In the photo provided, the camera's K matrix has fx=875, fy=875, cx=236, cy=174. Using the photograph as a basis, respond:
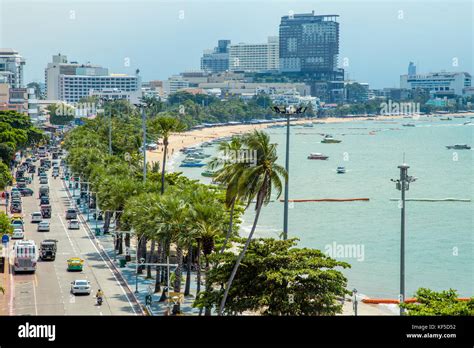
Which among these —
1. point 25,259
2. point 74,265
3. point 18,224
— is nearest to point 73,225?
point 18,224

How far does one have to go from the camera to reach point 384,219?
6844cm

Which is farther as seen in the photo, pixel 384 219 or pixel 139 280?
pixel 384 219

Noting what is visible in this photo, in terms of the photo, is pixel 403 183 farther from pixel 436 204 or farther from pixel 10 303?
pixel 436 204

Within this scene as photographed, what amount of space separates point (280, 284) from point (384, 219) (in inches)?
1955

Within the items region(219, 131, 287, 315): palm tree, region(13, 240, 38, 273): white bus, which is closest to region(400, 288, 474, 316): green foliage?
region(219, 131, 287, 315): palm tree

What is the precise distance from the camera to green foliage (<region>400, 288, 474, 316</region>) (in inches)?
652

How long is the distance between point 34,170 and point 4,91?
53592mm

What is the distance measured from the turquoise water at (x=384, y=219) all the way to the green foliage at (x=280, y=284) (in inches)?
689

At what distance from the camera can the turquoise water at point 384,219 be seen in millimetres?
44969

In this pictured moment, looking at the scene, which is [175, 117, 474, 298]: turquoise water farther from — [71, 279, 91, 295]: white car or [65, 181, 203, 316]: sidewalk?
[71, 279, 91, 295]: white car

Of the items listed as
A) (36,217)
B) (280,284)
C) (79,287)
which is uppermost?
(280,284)

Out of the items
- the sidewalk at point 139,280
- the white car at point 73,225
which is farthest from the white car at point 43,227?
the sidewalk at point 139,280

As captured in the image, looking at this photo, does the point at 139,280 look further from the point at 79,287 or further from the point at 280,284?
the point at 280,284
